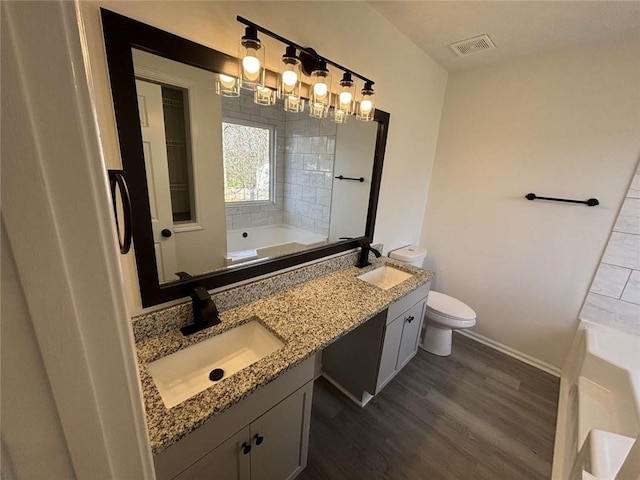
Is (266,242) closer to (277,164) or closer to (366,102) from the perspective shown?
(277,164)

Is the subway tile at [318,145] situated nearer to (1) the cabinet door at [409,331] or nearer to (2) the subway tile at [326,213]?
(2) the subway tile at [326,213]

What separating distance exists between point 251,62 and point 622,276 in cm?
261

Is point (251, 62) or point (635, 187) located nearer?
point (251, 62)

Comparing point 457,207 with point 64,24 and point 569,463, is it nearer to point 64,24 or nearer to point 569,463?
point 569,463

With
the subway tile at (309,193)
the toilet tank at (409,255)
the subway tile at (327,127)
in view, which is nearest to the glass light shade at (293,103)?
the subway tile at (327,127)

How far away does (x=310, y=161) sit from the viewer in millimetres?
1656

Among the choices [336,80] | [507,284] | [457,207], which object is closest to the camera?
[336,80]

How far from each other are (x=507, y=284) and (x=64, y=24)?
2807mm

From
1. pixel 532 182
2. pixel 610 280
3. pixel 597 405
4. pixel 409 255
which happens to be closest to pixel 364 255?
pixel 409 255

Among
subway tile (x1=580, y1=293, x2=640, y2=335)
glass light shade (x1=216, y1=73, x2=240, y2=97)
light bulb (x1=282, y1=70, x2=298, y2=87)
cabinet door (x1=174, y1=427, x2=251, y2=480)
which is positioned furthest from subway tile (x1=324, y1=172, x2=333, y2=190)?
subway tile (x1=580, y1=293, x2=640, y2=335)

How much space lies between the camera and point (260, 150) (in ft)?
4.56

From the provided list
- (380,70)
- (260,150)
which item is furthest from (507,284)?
(260,150)

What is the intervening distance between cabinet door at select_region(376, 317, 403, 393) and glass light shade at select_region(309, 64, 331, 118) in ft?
4.34

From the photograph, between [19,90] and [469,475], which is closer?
[19,90]
